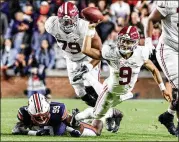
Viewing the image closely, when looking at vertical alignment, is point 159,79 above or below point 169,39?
below

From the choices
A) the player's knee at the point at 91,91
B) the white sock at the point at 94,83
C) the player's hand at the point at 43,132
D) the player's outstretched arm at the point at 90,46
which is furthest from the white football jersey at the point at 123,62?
the player's knee at the point at 91,91

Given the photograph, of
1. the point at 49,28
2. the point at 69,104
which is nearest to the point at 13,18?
the point at 69,104

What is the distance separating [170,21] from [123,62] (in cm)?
68

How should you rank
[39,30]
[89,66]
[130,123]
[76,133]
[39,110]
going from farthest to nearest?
1. [39,30]
2. [130,123]
3. [89,66]
4. [76,133]
5. [39,110]

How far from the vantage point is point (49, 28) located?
10266mm

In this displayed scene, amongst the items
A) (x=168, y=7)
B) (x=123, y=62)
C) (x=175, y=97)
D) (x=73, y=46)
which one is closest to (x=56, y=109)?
(x=123, y=62)

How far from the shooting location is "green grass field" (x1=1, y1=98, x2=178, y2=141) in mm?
8492

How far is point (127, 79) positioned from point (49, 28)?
1754 mm

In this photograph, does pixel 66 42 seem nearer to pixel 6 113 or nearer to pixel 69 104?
pixel 6 113

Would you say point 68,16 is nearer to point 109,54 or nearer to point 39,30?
point 109,54

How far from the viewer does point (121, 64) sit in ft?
28.9

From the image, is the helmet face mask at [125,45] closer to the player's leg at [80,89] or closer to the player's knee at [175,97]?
the player's knee at [175,97]

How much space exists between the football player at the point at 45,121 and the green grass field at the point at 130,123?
0.52 feet

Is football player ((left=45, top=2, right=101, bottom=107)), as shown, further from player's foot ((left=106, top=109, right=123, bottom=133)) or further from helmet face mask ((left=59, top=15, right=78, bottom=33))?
player's foot ((left=106, top=109, right=123, bottom=133))
